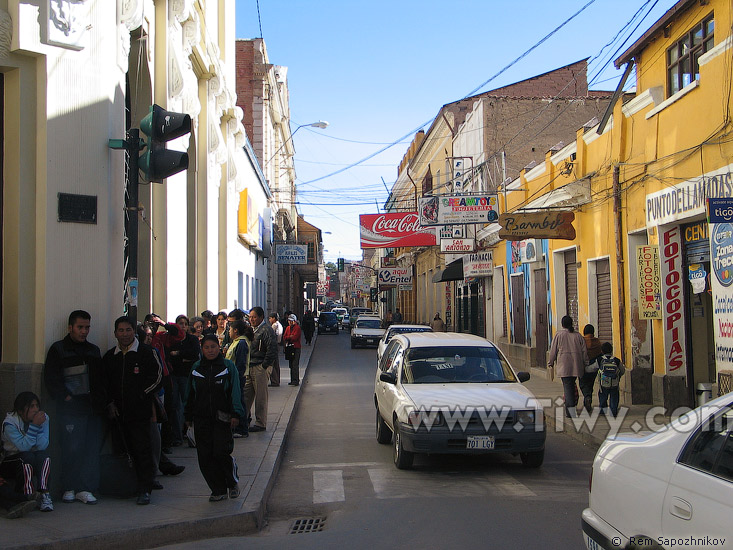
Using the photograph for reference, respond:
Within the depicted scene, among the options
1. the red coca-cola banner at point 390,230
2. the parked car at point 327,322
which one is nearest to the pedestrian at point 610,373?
the red coca-cola banner at point 390,230

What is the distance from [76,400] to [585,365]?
8.35 m

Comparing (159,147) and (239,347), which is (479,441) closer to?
(239,347)

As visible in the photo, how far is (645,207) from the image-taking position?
43.1 ft

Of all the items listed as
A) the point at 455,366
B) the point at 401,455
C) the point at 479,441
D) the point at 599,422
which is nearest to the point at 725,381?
the point at 599,422

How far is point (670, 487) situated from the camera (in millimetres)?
3689

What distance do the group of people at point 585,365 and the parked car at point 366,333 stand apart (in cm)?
2219

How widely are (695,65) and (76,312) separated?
1012 centimetres

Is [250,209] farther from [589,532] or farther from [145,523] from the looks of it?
[589,532]

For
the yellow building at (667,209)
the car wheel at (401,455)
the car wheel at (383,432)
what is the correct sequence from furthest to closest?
1. the yellow building at (667,209)
2. the car wheel at (383,432)
3. the car wheel at (401,455)

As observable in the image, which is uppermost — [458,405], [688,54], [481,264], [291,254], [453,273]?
[688,54]

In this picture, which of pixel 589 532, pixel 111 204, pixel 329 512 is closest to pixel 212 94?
pixel 111 204

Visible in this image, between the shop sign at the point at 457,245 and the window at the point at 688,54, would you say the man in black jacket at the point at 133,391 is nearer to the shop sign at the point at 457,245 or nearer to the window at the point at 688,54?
the window at the point at 688,54

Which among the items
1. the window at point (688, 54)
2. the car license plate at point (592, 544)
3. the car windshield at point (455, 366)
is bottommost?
the car license plate at point (592, 544)

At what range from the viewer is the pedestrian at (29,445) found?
20.1 ft
